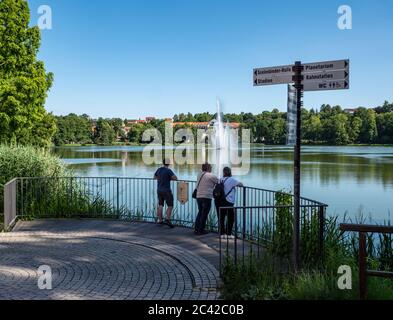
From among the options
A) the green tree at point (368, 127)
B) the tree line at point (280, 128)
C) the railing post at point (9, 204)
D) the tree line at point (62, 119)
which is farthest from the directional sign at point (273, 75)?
the green tree at point (368, 127)

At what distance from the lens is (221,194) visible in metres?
9.88

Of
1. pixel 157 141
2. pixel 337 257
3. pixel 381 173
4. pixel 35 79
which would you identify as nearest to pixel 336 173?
pixel 381 173

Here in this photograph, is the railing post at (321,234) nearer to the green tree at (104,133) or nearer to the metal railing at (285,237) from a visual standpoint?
the metal railing at (285,237)

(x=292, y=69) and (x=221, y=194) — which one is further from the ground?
(x=292, y=69)

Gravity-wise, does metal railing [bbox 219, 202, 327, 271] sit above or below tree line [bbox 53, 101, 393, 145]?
below

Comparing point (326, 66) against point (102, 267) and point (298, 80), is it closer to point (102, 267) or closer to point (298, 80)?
point (298, 80)

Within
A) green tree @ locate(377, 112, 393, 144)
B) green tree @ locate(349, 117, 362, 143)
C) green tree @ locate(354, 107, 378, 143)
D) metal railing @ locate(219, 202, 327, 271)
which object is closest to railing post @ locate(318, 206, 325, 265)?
metal railing @ locate(219, 202, 327, 271)

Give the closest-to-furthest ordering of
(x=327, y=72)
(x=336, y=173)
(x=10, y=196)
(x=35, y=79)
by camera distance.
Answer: (x=327, y=72)
(x=10, y=196)
(x=35, y=79)
(x=336, y=173)

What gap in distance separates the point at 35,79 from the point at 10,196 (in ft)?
55.2

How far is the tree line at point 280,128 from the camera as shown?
5157 inches

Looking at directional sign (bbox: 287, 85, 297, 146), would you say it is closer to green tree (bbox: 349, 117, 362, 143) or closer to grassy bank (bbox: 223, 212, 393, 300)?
grassy bank (bbox: 223, 212, 393, 300)

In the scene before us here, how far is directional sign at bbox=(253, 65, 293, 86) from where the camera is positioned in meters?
6.42

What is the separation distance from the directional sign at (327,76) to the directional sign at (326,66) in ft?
0.15
